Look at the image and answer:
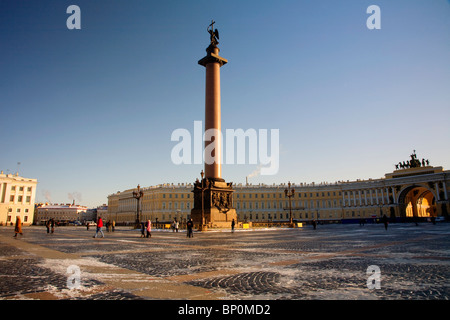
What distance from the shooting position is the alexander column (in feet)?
111

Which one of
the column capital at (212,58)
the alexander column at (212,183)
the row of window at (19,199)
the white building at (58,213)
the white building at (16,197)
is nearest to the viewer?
the alexander column at (212,183)

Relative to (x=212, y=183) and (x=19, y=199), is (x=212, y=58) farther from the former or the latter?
(x=19, y=199)

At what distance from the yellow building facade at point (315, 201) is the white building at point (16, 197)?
118 ft

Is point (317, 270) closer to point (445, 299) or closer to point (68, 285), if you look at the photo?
point (445, 299)

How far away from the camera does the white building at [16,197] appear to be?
8888cm

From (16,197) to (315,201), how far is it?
98473 millimetres

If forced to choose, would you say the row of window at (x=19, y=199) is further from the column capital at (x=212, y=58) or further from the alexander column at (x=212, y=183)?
the column capital at (x=212, y=58)

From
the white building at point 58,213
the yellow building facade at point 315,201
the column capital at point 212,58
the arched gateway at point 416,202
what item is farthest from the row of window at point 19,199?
the arched gateway at point 416,202

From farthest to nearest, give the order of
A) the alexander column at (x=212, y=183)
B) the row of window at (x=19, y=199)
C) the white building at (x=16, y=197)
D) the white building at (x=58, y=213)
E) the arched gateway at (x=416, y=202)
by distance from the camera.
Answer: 1. the white building at (x=58, y=213)
2. the arched gateway at (x=416, y=202)
3. the row of window at (x=19, y=199)
4. the white building at (x=16, y=197)
5. the alexander column at (x=212, y=183)

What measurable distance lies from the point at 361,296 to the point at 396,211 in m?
104

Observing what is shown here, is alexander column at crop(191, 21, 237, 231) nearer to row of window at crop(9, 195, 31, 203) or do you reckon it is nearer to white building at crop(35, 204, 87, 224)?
row of window at crop(9, 195, 31, 203)

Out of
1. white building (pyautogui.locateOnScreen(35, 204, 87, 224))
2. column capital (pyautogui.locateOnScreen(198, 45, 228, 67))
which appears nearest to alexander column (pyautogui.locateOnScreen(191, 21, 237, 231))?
column capital (pyautogui.locateOnScreen(198, 45, 228, 67))

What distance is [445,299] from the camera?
4.54 meters

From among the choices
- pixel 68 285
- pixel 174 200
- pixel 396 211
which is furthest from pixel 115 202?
pixel 68 285
